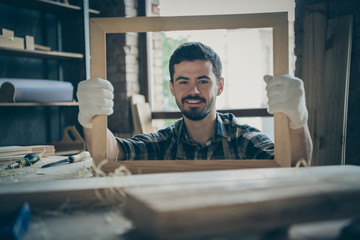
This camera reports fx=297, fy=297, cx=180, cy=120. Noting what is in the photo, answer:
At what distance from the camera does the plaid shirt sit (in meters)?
1.43

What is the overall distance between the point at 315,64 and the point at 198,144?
0.93 meters

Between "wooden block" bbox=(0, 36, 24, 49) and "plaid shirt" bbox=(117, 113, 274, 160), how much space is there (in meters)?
1.49

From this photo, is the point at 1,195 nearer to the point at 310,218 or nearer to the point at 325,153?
the point at 310,218

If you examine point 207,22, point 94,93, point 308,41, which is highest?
point 308,41

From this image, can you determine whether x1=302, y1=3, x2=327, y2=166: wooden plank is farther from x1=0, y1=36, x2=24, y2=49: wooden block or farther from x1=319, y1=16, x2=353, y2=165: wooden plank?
x1=0, y1=36, x2=24, y2=49: wooden block

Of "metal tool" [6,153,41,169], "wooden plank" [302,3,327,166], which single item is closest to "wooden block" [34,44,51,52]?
"metal tool" [6,153,41,169]

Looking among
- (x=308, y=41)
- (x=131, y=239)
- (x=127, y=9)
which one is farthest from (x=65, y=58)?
(x=131, y=239)

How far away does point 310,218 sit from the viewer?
504mm

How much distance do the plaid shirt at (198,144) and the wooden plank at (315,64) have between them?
0.57m

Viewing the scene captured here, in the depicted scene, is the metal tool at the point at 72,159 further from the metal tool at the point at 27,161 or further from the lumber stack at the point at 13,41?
the lumber stack at the point at 13,41

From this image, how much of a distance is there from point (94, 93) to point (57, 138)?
2.18 metres

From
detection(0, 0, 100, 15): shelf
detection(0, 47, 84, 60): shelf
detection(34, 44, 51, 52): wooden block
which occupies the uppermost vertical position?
detection(0, 0, 100, 15): shelf

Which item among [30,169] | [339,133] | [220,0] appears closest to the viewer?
[30,169]

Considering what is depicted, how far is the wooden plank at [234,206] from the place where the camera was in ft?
1.44
